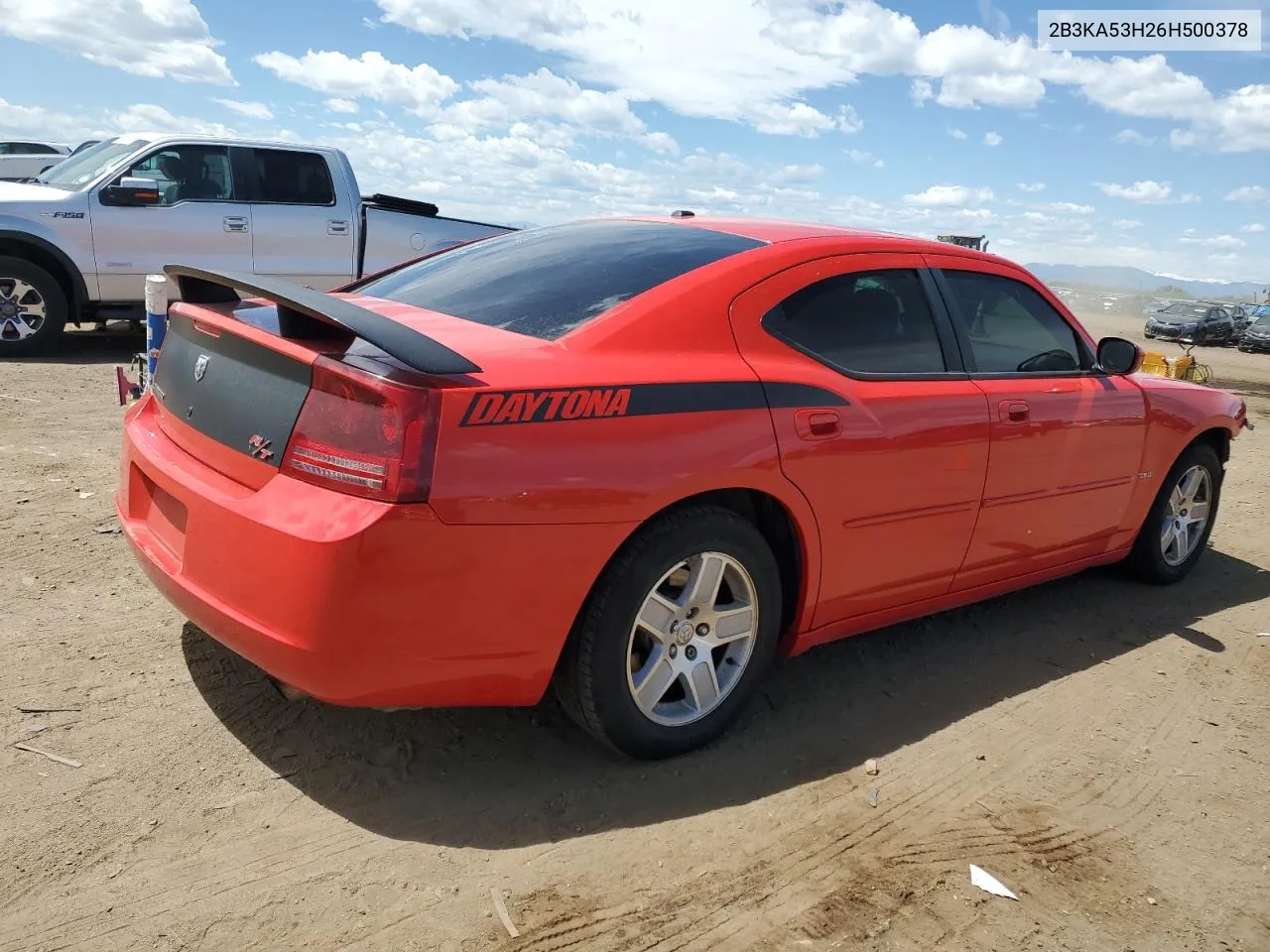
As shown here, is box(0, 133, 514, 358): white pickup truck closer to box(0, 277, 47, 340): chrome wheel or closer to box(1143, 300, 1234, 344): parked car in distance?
box(0, 277, 47, 340): chrome wheel

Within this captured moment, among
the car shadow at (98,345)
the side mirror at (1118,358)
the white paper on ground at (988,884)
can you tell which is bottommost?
the car shadow at (98,345)

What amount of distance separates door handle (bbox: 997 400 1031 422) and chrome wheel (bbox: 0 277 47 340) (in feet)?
28.1

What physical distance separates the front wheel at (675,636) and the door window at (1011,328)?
1.41 m

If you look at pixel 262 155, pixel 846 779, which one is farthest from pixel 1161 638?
pixel 262 155

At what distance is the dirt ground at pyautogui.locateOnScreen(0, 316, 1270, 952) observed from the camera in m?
2.35

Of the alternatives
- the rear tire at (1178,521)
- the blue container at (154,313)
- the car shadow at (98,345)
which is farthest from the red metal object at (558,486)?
the car shadow at (98,345)

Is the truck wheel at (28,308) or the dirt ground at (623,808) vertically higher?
the truck wheel at (28,308)

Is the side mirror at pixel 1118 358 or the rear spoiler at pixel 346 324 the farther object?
the side mirror at pixel 1118 358

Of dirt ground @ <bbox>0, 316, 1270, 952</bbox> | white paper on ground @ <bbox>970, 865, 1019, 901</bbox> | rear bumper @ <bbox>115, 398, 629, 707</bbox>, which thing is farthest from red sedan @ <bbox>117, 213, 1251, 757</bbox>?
white paper on ground @ <bbox>970, 865, 1019, 901</bbox>

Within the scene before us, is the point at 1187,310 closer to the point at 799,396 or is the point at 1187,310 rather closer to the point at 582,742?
the point at 799,396

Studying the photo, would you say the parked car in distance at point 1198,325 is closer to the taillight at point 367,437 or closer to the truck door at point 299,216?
the truck door at point 299,216

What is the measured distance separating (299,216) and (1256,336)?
30.3 meters

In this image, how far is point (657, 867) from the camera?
256cm

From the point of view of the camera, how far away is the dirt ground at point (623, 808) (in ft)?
7.72
